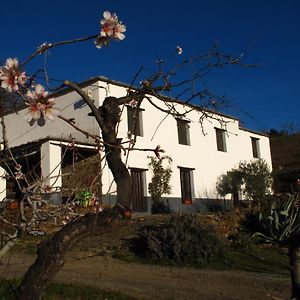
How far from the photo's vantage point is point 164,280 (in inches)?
388

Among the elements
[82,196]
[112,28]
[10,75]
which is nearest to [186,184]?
[82,196]

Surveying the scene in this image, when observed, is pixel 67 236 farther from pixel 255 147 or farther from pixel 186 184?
pixel 255 147

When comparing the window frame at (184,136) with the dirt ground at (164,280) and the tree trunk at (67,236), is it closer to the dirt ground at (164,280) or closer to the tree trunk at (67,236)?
the dirt ground at (164,280)

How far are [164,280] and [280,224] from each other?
357cm

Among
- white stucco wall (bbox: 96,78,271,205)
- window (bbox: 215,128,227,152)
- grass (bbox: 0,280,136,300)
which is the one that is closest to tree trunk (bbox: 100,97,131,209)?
grass (bbox: 0,280,136,300)

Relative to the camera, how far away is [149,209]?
2419 centimetres

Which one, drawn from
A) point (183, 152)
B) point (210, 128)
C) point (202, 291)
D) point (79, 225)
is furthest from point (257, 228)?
point (210, 128)

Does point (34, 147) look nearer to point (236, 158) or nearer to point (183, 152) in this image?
point (183, 152)

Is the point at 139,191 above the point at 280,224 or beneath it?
above

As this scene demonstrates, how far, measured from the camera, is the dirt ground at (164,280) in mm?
8391

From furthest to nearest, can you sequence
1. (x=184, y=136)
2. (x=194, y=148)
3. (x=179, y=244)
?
(x=194, y=148) → (x=184, y=136) → (x=179, y=244)

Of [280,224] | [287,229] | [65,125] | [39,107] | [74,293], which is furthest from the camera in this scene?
[65,125]

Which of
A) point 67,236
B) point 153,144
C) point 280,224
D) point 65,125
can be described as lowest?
point 67,236

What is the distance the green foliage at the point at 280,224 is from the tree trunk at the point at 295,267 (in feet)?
0.46
